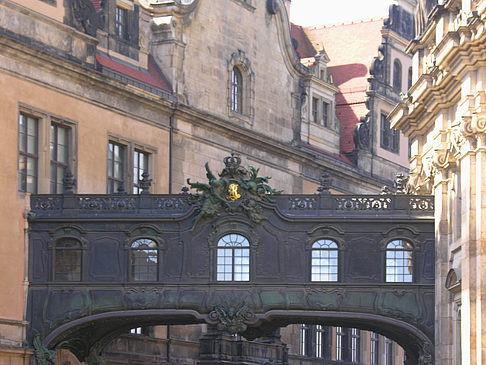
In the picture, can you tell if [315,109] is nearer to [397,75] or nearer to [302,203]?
[397,75]

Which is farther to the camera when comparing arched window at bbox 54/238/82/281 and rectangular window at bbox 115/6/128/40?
rectangular window at bbox 115/6/128/40

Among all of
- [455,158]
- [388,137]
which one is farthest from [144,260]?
[388,137]

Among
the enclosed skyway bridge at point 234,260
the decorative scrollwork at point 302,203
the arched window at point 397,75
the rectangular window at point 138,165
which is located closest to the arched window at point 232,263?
the enclosed skyway bridge at point 234,260

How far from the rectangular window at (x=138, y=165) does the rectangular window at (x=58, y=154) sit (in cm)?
448

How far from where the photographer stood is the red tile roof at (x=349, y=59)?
263ft

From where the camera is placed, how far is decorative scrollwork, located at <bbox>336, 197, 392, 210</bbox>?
161ft

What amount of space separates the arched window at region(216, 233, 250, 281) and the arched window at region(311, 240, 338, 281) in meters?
1.86

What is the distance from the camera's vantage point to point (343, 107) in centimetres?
8112

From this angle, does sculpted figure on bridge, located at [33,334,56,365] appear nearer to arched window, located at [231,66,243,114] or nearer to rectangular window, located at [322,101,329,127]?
arched window, located at [231,66,243,114]

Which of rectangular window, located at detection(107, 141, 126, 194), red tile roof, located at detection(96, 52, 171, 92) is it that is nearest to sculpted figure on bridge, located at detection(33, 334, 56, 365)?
rectangular window, located at detection(107, 141, 126, 194)

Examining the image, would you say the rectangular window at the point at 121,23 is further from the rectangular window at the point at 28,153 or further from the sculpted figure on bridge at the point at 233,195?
the sculpted figure on bridge at the point at 233,195

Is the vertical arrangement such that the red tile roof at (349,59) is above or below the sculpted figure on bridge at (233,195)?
above

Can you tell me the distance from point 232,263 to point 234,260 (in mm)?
100

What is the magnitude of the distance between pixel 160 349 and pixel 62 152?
8.37 metres
